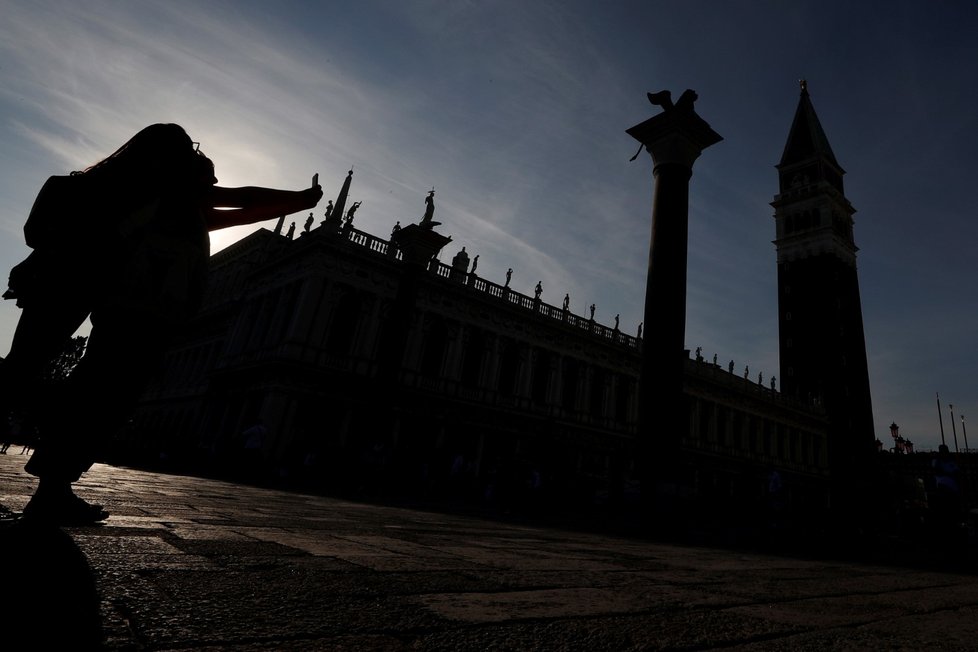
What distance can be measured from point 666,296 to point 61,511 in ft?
35.0

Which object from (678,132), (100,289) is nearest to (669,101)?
(678,132)

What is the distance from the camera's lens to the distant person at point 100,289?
2.17 meters

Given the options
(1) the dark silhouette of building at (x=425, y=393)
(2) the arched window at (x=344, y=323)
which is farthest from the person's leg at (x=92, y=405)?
(2) the arched window at (x=344, y=323)

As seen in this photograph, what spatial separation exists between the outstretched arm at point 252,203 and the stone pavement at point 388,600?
1.59 metres

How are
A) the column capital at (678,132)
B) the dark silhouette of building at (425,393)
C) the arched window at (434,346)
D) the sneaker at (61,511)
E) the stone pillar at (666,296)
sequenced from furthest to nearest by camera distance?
the arched window at (434,346) < the dark silhouette of building at (425,393) < the column capital at (678,132) < the stone pillar at (666,296) < the sneaker at (61,511)

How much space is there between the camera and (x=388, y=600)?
5.05 feet

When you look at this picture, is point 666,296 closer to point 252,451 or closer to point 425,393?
point 252,451

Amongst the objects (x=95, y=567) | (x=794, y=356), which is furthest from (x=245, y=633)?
(x=794, y=356)

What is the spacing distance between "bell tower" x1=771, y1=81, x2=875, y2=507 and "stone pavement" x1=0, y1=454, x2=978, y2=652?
167ft

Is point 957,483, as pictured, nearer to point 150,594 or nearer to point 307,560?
point 307,560

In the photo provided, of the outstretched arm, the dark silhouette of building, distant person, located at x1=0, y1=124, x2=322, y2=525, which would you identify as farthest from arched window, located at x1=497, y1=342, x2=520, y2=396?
distant person, located at x1=0, y1=124, x2=322, y2=525

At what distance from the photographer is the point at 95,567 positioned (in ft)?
4.99

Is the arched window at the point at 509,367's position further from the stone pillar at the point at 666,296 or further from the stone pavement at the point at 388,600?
the stone pavement at the point at 388,600

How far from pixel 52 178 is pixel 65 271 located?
0.46 metres
